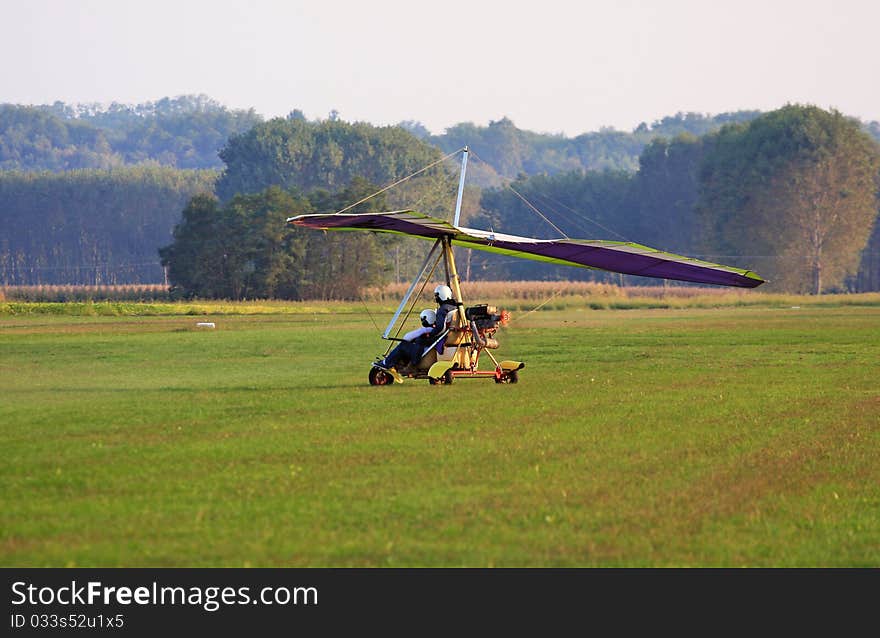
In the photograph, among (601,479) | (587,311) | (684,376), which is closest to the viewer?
(601,479)

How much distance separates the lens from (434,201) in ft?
445

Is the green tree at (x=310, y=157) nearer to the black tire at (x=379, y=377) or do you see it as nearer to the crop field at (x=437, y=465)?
the crop field at (x=437, y=465)

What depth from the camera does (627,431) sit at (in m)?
19.7

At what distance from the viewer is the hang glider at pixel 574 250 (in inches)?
961

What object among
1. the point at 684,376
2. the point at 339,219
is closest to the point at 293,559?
the point at 339,219

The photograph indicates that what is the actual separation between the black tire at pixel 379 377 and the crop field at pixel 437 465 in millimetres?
603

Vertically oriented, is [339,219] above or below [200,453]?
above

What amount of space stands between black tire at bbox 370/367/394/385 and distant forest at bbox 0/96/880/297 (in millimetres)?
62631

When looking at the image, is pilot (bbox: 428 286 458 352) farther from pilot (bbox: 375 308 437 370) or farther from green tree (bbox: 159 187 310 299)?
green tree (bbox: 159 187 310 299)

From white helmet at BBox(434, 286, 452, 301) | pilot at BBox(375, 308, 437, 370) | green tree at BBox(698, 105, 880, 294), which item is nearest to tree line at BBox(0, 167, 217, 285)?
green tree at BBox(698, 105, 880, 294)

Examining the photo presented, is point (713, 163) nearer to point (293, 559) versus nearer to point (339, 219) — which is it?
point (339, 219)

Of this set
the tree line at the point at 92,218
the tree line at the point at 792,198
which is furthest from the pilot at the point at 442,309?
the tree line at the point at 92,218

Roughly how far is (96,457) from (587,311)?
59659 mm
